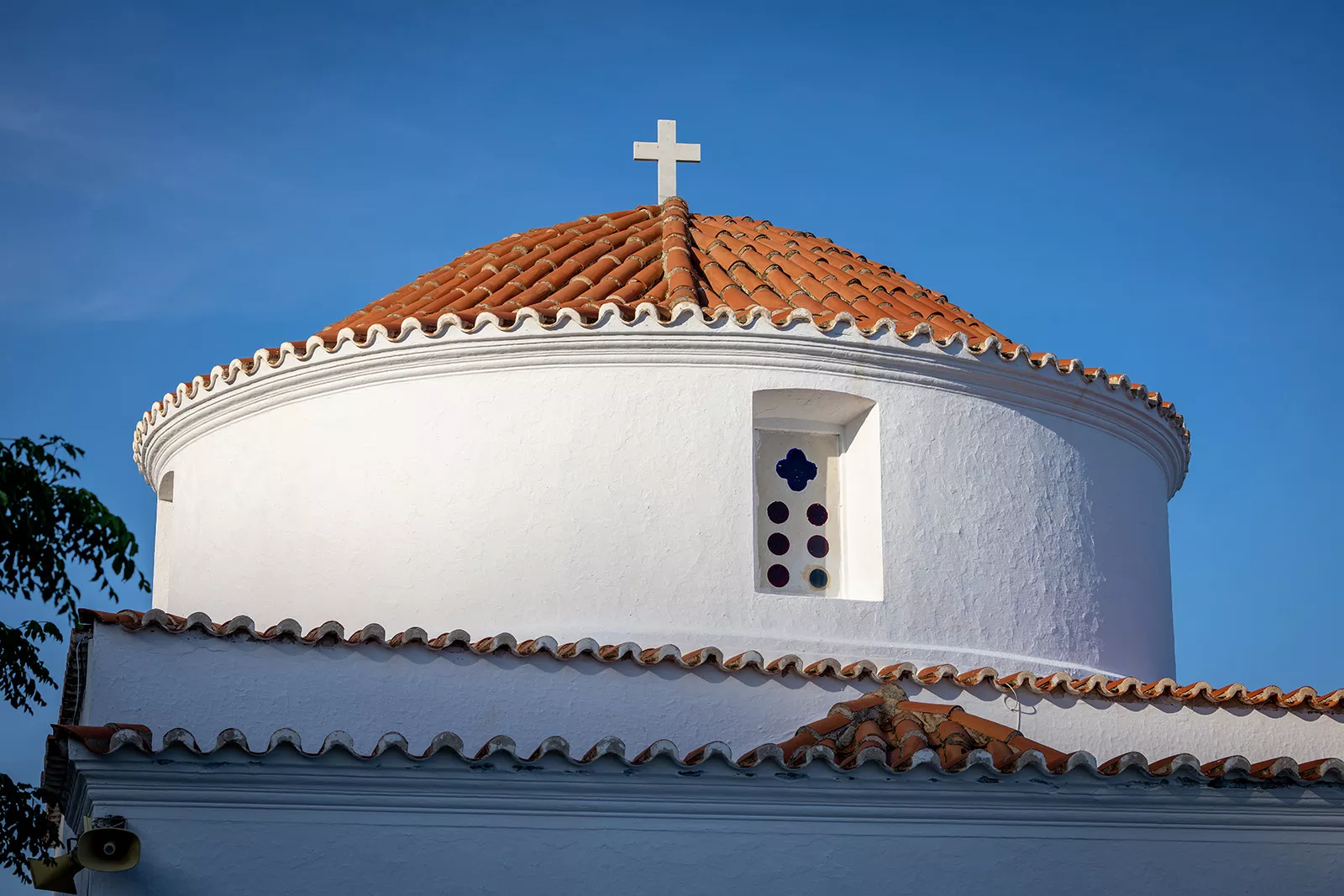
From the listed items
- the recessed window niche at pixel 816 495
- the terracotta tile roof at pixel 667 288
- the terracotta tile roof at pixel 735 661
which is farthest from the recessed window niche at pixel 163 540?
the recessed window niche at pixel 816 495

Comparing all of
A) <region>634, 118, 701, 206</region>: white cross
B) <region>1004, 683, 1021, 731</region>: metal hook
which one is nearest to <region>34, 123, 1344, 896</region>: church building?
<region>1004, 683, 1021, 731</region>: metal hook

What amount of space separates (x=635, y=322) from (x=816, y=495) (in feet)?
5.47

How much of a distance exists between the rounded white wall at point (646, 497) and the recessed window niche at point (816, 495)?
0.34ft

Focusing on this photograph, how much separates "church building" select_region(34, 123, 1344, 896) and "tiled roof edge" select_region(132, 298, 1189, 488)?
27 millimetres

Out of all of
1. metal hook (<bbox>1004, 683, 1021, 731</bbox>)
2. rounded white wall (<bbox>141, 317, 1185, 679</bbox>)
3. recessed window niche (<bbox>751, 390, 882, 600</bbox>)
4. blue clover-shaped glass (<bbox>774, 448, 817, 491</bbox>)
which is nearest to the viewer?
metal hook (<bbox>1004, 683, 1021, 731</bbox>)

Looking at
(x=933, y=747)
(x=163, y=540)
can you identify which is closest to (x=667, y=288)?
(x=933, y=747)

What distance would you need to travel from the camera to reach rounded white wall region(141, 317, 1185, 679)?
10281 millimetres

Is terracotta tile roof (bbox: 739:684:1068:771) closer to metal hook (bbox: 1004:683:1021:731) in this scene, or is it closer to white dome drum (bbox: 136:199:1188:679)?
metal hook (bbox: 1004:683:1021:731)

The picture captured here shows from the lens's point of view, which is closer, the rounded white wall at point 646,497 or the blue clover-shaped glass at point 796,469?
the rounded white wall at point 646,497

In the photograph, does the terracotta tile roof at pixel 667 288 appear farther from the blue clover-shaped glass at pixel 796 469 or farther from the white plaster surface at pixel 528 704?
the white plaster surface at pixel 528 704

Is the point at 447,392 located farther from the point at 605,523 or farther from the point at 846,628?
the point at 846,628

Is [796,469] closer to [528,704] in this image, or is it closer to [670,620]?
[670,620]

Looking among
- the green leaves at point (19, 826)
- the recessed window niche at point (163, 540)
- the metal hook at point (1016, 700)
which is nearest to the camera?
the green leaves at point (19, 826)

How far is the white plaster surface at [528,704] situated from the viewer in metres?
8.82
